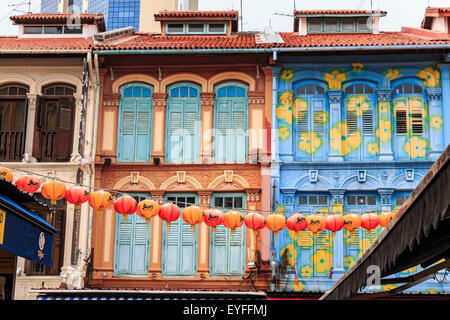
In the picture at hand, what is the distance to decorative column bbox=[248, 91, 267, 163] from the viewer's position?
1683 centimetres

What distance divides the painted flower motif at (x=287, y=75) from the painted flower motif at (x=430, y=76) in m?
3.29

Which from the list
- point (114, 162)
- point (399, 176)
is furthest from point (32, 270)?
point (399, 176)

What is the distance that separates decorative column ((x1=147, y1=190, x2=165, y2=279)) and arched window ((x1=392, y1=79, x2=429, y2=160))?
6.13 meters

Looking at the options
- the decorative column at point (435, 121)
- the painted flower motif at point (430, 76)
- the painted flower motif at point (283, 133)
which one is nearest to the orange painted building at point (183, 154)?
the painted flower motif at point (283, 133)

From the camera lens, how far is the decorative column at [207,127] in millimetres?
17000

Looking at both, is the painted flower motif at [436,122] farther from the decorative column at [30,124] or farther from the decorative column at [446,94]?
the decorative column at [30,124]

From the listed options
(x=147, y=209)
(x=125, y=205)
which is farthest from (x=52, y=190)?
(x=147, y=209)

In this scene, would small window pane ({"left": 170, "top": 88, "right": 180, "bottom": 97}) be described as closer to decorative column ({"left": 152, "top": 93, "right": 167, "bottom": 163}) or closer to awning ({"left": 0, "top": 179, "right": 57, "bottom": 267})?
decorative column ({"left": 152, "top": 93, "right": 167, "bottom": 163})

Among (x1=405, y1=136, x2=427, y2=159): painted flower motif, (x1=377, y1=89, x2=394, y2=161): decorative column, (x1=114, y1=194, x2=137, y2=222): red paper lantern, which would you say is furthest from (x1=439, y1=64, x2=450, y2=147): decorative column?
(x1=114, y1=194, x2=137, y2=222): red paper lantern

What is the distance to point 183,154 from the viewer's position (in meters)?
17.1

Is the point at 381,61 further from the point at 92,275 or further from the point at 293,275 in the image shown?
the point at 92,275

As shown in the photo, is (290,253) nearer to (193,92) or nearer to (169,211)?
(169,211)

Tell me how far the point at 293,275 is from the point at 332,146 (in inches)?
134

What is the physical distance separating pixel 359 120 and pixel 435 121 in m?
1.89
